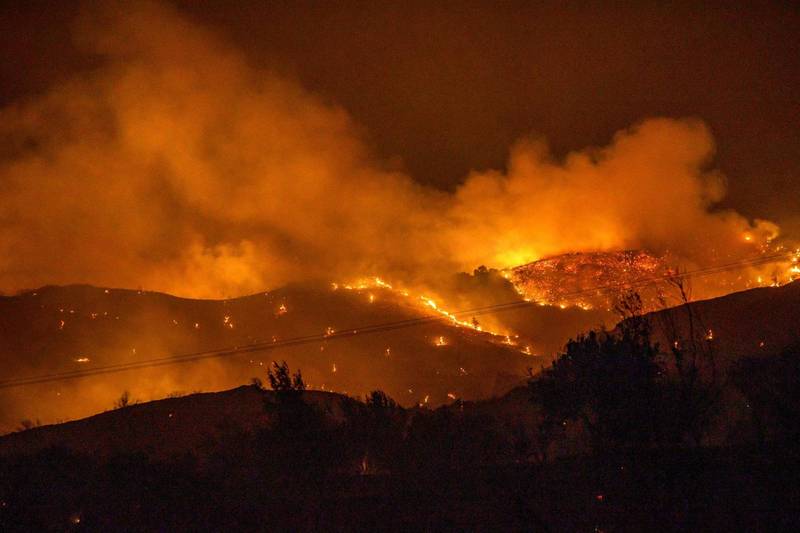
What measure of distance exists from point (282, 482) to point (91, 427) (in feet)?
86.0

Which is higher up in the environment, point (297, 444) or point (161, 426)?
point (161, 426)

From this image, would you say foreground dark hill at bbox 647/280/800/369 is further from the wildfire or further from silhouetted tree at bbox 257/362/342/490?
the wildfire

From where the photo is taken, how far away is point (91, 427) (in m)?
46.8

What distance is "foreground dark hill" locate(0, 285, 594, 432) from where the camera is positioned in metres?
71.8

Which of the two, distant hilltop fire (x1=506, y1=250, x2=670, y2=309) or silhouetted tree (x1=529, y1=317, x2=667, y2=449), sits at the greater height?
distant hilltop fire (x1=506, y1=250, x2=670, y2=309)

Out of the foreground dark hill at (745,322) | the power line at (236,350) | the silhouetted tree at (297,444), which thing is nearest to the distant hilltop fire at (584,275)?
the power line at (236,350)

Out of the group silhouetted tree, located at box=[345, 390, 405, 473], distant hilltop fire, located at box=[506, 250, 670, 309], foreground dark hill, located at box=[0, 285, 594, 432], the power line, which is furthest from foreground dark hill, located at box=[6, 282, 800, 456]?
distant hilltop fire, located at box=[506, 250, 670, 309]

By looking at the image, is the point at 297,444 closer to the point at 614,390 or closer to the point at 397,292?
the point at 614,390

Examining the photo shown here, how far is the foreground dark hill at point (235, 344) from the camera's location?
7181cm

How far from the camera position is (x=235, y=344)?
86750 mm

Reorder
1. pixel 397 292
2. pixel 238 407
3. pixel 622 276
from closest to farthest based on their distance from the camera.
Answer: pixel 238 407 → pixel 397 292 → pixel 622 276

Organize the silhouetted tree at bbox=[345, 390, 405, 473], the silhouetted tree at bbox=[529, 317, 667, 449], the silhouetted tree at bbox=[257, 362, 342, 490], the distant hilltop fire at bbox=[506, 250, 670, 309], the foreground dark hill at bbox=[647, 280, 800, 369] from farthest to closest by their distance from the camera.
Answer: the distant hilltop fire at bbox=[506, 250, 670, 309]
the foreground dark hill at bbox=[647, 280, 800, 369]
the silhouetted tree at bbox=[345, 390, 405, 473]
the silhouetted tree at bbox=[257, 362, 342, 490]
the silhouetted tree at bbox=[529, 317, 667, 449]

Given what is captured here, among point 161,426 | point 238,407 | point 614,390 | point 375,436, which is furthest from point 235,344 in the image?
point 614,390

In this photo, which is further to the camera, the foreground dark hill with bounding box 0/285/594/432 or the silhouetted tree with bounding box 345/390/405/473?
the foreground dark hill with bounding box 0/285/594/432
